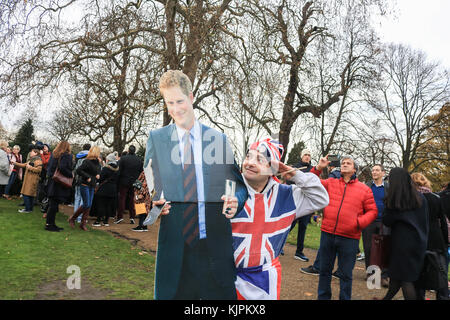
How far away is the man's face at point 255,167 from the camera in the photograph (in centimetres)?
194

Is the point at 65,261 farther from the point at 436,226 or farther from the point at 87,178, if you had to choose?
the point at 436,226

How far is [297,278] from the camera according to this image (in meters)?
5.56

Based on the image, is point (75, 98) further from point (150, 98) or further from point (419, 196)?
point (419, 196)

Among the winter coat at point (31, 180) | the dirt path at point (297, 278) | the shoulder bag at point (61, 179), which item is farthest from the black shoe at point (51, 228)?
the winter coat at point (31, 180)

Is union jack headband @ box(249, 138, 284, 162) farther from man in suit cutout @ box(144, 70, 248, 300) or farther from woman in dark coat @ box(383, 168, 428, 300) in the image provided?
woman in dark coat @ box(383, 168, 428, 300)

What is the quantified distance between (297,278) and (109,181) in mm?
5856

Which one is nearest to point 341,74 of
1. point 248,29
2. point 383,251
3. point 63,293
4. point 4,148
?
point 248,29

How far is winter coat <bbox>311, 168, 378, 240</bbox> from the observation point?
4383 millimetres

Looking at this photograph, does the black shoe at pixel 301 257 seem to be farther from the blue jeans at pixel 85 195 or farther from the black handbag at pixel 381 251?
the blue jeans at pixel 85 195

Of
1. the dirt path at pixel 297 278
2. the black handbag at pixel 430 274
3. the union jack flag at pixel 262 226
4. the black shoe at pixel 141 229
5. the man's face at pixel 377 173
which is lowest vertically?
the dirt path at pixel 297 278

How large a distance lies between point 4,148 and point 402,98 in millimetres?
28027

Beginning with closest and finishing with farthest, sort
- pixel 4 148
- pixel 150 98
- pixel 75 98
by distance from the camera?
pixel 150 98
pixel 75 98
pixel 4 148

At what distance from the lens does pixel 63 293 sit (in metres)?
3.91

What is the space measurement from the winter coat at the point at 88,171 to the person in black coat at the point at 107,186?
789 millimetres
